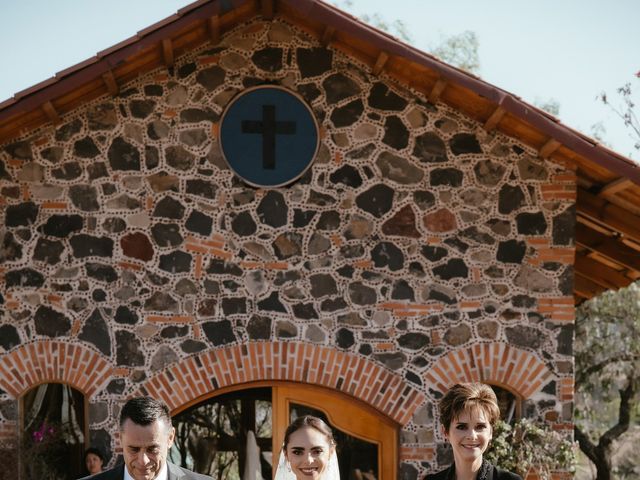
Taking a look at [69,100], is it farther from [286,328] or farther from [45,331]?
[286,328]

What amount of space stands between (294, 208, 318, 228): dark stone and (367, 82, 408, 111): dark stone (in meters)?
1.17

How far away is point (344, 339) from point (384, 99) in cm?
227

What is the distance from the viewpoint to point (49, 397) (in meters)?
9.41

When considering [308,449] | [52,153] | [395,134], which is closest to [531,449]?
[395,134]

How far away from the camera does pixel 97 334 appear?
30.6ft

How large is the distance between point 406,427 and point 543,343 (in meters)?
1.45

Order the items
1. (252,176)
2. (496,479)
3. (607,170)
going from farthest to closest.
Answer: (252,176) < (607,170) < (496,479)

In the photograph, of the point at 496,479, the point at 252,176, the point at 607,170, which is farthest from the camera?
the point at 252,176

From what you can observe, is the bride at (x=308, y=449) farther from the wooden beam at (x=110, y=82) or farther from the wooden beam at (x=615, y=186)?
the wooden beam at (x=110, y=82)

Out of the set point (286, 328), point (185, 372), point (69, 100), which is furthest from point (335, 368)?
point (69, 100)

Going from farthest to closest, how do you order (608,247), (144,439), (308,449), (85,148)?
(608,247) → (85,148) → (308,449) → (144,439)

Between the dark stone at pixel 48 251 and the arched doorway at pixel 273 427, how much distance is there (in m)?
1.78

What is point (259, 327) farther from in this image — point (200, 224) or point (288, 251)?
point (200, 224)

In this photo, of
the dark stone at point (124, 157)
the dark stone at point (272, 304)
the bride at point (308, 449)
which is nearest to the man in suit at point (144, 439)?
the bride at point (308, 449)
